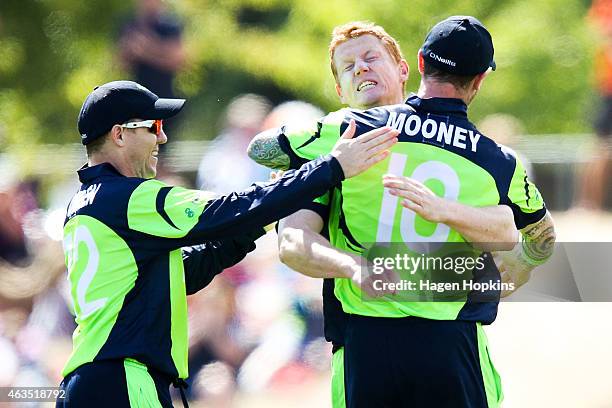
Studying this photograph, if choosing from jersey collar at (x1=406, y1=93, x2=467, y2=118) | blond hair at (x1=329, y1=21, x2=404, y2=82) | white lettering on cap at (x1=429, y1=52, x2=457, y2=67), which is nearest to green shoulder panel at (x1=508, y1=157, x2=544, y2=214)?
jersey collar at (x1=406, y1=93, x2=467, y2=118)

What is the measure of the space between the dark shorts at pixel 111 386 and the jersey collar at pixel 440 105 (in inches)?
52.1

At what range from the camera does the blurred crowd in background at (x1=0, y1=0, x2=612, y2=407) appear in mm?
6203

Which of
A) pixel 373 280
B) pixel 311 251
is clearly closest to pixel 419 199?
pixel 373 280

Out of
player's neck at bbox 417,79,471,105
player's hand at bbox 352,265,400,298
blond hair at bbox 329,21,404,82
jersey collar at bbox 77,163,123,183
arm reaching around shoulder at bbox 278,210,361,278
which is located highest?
blond hair at bbox 329,21,404,82

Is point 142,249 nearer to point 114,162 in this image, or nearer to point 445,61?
point 114,162

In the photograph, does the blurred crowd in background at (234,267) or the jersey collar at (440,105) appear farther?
the blurred crowd in background at (234,267)

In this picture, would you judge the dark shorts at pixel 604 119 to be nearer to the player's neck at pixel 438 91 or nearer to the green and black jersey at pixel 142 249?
the player's neck at pixel 438 91

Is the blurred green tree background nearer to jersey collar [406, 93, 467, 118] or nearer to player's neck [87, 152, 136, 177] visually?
player's neck [87, 152, 136, 177]

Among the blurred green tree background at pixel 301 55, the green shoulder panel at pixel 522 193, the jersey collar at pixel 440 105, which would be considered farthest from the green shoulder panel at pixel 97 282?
the blurred green tree background at pixel 301 55

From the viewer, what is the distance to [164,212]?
137 inches

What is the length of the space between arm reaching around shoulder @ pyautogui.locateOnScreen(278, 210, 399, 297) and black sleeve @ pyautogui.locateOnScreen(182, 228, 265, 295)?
0.35 metres

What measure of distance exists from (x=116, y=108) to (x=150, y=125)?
14 centimetres

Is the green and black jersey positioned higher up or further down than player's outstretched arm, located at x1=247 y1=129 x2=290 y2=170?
further down

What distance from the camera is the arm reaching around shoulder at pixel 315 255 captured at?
3346mm
